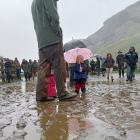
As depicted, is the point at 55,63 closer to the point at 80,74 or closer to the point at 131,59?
the point at 80,74

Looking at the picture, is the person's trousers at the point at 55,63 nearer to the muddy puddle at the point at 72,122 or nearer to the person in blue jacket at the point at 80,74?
the muddy puddle at the point at 72,122

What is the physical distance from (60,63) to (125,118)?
9.68 ft

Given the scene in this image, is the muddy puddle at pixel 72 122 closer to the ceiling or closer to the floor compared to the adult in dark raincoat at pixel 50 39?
closer to the floor

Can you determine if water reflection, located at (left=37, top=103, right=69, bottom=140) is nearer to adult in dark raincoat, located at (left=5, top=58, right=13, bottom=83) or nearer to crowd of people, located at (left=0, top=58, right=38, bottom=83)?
crowd of people, located at (left=0, top=58, right=38, bottom=83)

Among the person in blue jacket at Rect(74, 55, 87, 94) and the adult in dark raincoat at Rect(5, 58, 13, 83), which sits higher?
the adult in dark raincoat at Rect(5, 58, 13, 83)

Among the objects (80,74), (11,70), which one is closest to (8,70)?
(11,70)

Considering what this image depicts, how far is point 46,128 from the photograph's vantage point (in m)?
5.49

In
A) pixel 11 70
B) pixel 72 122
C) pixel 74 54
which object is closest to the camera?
pixel 72 122

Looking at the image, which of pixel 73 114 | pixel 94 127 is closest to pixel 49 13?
pixel 73 114

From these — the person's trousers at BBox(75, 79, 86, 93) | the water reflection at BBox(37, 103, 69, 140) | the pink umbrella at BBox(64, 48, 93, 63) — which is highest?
the pink umbrella at BBox(64, 48, 93, 63)

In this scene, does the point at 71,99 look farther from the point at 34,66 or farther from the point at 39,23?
the point at 34,66

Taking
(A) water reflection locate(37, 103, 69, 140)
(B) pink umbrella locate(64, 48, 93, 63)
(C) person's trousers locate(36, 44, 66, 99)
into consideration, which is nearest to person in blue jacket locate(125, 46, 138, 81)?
(B) pink umbrella locate(64, 48, 93, 63)

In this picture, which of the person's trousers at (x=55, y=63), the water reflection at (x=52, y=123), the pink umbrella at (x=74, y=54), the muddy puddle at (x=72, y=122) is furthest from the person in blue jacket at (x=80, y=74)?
the water reflection at (x=52, y=123)

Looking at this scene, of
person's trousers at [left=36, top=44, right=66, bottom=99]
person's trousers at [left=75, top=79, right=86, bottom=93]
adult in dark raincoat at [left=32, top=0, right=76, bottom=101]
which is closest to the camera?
adult in dark raincoat at [left=32, top=0, right=76, bottom=101]
